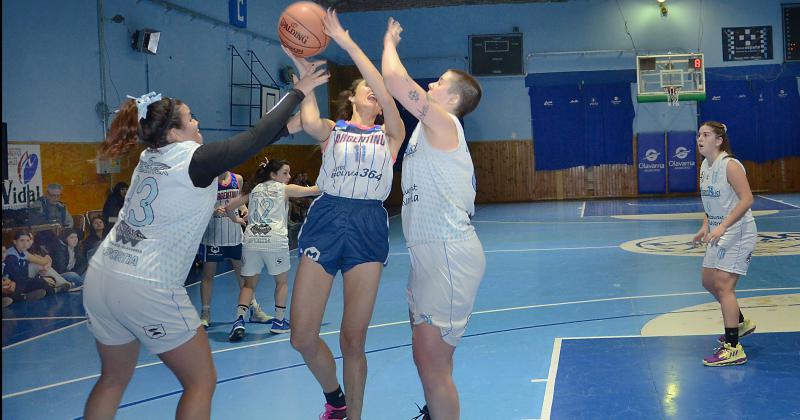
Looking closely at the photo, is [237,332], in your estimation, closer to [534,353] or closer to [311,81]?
[534,353]

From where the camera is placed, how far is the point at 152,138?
3.43 metres

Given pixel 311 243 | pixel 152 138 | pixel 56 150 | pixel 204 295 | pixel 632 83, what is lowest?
pixel 204 295

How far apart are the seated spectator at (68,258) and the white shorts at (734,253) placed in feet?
27.0

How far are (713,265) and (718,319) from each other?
58.9 inches

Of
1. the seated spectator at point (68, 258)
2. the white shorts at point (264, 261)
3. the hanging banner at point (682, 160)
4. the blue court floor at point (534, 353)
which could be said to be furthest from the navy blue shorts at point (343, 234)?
the hanging banner at point (682, 160)

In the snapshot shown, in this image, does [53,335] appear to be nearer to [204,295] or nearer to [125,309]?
[204,295]

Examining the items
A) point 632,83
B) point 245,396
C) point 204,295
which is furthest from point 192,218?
point 632,83

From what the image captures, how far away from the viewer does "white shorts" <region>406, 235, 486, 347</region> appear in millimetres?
3770

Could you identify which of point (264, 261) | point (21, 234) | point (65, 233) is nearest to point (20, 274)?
point (21, 234)

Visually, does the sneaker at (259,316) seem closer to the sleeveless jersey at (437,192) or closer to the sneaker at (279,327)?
the sneaker at (279,327)

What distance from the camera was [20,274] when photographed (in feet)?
33.1

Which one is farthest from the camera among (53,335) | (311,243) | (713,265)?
(53,335)

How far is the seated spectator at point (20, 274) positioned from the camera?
9.83 meters

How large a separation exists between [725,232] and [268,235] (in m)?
4.15
